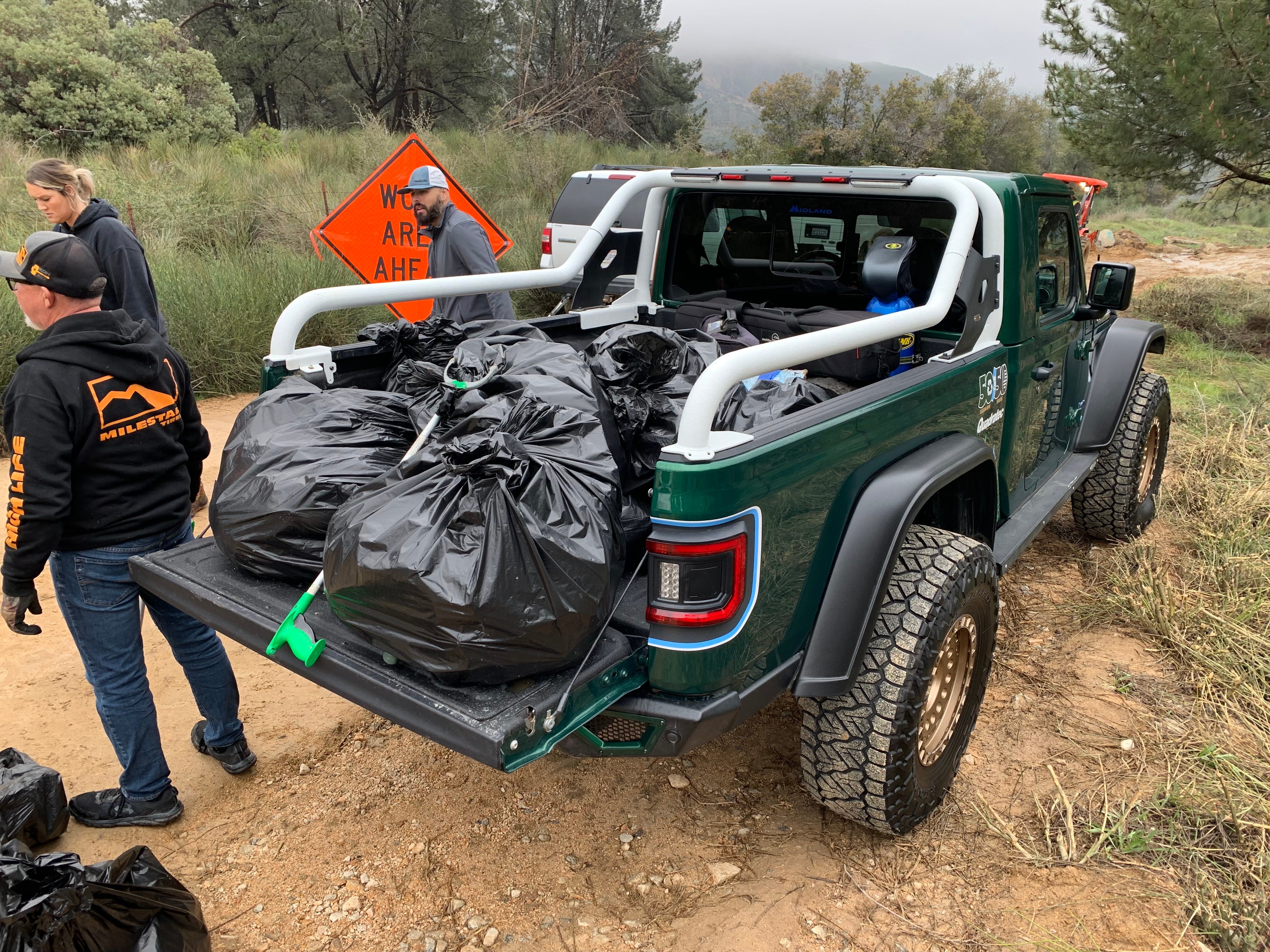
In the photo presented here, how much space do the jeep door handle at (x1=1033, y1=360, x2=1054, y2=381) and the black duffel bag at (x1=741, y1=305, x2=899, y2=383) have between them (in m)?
0.57

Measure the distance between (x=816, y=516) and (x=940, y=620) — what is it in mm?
543

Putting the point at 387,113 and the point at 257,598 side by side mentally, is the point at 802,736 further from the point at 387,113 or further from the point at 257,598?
the point at 387,113

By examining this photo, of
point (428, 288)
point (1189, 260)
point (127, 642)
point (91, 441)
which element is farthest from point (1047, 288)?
point (1189, 260)

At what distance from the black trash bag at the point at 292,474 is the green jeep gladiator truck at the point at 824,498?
122 mm

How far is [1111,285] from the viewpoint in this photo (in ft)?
13.3

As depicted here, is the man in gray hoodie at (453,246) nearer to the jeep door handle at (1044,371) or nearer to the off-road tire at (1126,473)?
the jeep door handle at (1044,371)

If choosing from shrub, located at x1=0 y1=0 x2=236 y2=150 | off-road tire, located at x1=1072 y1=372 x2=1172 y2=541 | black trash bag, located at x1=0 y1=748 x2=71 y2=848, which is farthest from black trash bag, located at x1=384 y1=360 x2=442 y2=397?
shrub, located at x1=0 y1=0 x2=236 y2=150

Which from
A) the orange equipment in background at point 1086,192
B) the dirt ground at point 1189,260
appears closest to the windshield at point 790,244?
the orange equipment in background at point 1086,192

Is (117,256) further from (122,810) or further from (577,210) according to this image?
(577,210)

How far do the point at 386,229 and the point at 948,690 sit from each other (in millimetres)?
5348

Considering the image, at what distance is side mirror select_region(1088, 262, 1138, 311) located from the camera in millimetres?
4020

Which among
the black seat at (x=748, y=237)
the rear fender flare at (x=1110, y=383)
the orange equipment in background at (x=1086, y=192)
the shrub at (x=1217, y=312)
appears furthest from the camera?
the orange equipment in background at (x=1086, y=192)

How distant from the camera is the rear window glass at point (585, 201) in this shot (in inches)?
391

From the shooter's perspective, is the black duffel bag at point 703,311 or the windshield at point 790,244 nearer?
the windshield at point 790,244
